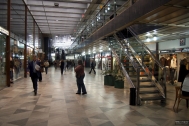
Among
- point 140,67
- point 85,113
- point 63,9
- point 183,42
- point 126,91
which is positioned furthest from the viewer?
point 63,9

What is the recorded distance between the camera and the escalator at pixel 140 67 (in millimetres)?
6500

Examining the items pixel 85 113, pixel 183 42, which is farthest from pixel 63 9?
pixel 85 113

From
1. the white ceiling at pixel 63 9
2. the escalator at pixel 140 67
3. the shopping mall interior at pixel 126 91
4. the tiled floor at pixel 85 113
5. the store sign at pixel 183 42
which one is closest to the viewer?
the tiled floor at pixel 85 113

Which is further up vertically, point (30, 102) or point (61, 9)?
point (61, 9)

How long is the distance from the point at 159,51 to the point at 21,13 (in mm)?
11277

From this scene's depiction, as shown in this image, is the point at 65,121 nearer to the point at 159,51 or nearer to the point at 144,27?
the point at 144,27

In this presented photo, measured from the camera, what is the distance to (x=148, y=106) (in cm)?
584

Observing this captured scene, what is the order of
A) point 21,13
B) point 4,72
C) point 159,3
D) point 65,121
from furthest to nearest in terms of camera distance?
point 21,13 < point 4,72 < point 159,3 < point 65,121

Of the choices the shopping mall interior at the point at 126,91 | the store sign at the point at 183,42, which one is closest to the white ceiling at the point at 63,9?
the shopping mall interior at the point at 126,91

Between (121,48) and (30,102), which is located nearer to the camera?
(30,102)

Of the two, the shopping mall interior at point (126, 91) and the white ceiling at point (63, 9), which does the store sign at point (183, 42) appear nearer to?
A: the shopping mall interior at point (126, 91)

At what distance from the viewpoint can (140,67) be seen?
26.1 feet

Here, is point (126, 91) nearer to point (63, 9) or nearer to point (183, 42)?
point (183, 42)

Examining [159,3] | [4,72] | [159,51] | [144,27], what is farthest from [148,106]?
[159,51]
